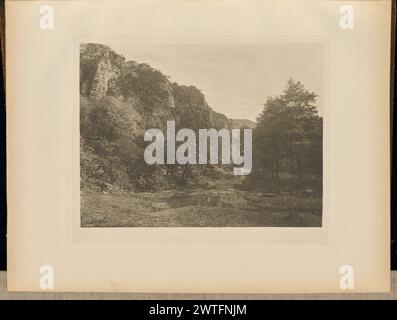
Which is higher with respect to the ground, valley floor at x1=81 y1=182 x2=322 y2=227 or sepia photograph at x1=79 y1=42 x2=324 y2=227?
sepia photograph at x1=79 y1=42 x2=324 y2=227

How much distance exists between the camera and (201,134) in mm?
1312

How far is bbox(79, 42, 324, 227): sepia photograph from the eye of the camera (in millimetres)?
1310

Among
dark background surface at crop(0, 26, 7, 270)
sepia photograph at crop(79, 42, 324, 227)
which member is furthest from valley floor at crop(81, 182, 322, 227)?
dark background surface at crop(0, 26, 7, 270)

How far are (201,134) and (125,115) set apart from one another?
0.76 feet

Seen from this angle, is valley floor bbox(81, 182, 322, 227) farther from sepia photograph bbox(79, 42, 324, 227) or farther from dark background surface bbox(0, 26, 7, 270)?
dark background surface bbox(0, 26, 7, 270)

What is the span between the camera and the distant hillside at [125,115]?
4.30 ft

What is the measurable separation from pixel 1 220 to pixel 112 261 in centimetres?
36

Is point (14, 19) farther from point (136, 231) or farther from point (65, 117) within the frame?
point (136, 231)

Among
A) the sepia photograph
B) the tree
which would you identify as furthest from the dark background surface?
the tree

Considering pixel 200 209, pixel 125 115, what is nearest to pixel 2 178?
pixel 125 115

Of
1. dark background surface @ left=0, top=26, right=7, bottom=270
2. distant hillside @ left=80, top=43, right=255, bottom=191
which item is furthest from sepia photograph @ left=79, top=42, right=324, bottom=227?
dark background surface @ left=0, top=26, right=7, bottom=270

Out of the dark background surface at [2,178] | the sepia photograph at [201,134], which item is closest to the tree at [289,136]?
the sepia photograph at [201,134]

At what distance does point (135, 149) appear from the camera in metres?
1.32

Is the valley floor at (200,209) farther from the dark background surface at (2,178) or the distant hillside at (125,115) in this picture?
the dark background surface at (2,178)
